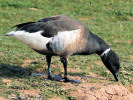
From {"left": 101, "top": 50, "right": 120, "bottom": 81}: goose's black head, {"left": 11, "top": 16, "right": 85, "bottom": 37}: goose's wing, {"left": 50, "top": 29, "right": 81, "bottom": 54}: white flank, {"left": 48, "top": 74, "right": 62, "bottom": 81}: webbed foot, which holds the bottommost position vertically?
{"left": 48, "top": 74, "right": 62, "bottom": 81}: webbed foot

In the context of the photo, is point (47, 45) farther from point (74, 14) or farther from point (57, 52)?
point (74, 14)

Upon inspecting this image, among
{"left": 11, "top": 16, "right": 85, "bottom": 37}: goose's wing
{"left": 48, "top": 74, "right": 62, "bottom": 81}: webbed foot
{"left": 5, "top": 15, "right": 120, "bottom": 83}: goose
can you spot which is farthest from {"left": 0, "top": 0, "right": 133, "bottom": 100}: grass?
{"left": 11, "top": 16, "right": 85, "bottom": 37}: goose's wing

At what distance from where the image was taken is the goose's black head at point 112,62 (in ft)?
22.3

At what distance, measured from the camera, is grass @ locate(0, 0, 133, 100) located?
593 cm

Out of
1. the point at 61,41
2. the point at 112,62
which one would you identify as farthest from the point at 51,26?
the point at 112,62

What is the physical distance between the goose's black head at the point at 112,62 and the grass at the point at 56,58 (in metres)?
0.21

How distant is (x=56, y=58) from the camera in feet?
26.3

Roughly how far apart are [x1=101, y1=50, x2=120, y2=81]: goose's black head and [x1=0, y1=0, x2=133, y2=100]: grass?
21 cm

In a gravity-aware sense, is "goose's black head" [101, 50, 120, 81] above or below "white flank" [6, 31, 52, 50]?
below

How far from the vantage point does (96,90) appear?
5930 millimetres

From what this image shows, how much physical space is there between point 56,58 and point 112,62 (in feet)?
5.83

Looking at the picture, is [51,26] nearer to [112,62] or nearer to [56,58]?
[112,62]

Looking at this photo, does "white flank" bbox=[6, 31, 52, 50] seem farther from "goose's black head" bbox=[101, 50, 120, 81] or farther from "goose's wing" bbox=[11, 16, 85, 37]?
"goose's black head" bbox=[101, 50, 120, 81]

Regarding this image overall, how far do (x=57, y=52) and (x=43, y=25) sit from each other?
609mm
